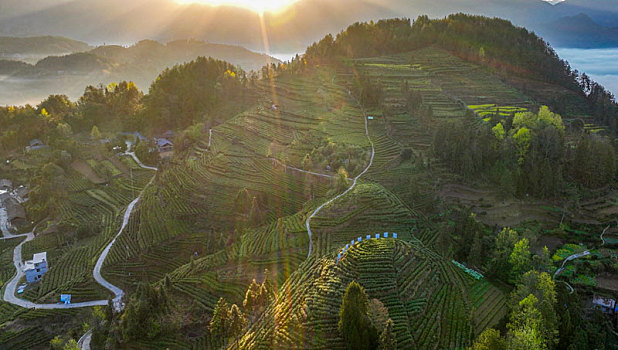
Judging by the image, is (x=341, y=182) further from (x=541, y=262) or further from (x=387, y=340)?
(x=387, y=340)

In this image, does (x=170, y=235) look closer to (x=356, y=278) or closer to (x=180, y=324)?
(x=180, y=324)

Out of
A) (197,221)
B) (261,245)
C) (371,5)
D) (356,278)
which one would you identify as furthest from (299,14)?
(356,278)

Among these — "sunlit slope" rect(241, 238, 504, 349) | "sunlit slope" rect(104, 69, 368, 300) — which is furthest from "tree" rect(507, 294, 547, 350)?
"sunlit slope" rect(104, 69, 368, 300)

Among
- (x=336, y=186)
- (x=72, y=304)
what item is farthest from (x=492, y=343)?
(x=72, y=304)

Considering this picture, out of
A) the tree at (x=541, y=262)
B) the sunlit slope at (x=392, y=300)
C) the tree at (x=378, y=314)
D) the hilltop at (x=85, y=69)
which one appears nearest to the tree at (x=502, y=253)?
the tree at (x=541, y=262)

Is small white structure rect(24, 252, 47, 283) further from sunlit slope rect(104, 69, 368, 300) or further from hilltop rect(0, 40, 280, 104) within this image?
hilltop rect(0, 40, 280, 104)

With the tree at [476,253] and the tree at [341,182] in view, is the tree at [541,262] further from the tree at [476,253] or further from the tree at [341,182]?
the tree at [341,182]
